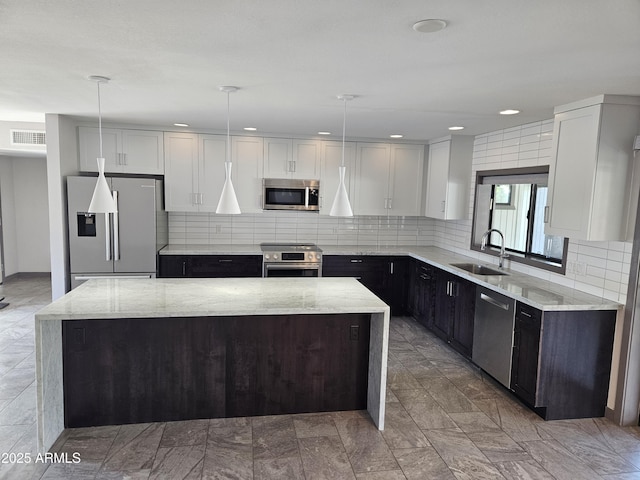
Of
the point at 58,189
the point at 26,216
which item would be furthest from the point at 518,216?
the point at 26,216

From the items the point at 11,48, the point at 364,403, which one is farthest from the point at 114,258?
the point at 364,403

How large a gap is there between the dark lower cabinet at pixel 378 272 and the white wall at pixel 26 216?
203 inches

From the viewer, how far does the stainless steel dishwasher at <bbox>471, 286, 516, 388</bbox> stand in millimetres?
3381

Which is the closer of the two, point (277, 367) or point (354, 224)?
point (277, 367)

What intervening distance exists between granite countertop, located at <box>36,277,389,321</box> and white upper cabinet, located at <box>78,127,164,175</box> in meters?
2.09

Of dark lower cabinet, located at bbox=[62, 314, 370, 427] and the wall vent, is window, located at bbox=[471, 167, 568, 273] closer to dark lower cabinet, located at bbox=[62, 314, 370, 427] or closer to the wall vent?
dark lower cabinet, located at bbox=[62, 314, 370, 427]

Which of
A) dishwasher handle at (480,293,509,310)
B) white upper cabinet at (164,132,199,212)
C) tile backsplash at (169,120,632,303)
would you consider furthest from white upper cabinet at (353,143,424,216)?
dishwasher handle at (480,293,509,310)

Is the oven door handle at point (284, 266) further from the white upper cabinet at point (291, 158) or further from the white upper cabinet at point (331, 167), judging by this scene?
the white upper cabinet at point (291, 158)

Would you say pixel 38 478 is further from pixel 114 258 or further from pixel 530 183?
pixel 530 183

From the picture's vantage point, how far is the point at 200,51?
2.16 meters

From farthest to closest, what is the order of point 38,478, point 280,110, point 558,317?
point 280,110 → point 558,317 → point 38,478

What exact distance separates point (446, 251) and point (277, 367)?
10.7 feet

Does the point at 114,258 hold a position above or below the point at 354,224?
below

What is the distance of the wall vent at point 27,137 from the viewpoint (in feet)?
17.3
